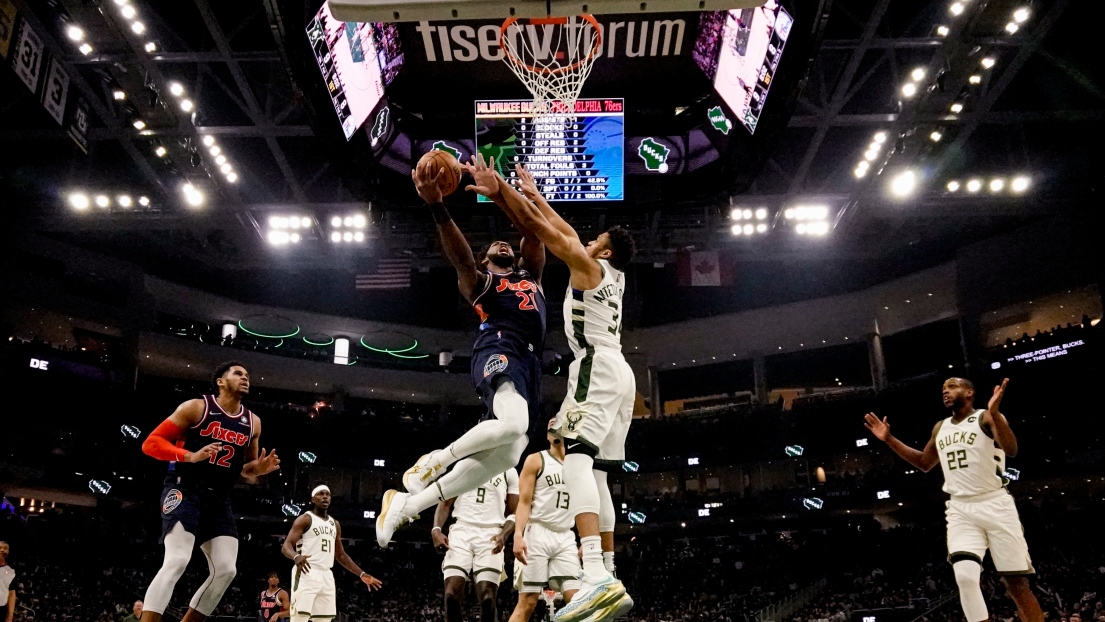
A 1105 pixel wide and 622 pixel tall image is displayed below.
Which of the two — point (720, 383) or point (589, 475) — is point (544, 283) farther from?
point (589, 475)

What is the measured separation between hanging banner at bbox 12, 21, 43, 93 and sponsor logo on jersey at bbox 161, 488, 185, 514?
28.4 ft

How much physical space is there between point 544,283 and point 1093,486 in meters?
18.2

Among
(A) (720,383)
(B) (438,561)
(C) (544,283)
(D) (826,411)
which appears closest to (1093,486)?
(D) (826,411)

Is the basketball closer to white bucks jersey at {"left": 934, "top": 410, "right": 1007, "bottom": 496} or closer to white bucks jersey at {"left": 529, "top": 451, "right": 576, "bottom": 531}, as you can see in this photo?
white bucks jersey at {"left": 529, "top": 451, "right": 576, "bottom": 531}

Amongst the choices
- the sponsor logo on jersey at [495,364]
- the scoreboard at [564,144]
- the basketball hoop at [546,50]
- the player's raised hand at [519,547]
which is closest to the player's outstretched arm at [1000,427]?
the player's raised hand at [519,547]

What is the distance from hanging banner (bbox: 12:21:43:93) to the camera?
1182 cm

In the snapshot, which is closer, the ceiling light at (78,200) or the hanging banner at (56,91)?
the hanging banner at (56,91)

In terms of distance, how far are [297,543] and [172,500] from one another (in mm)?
3674

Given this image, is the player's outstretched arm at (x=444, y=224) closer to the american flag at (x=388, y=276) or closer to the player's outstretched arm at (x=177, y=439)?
the player's outstretched arm at (x=177, y=439)

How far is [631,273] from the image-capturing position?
22312 mm

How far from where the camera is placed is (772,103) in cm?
1163

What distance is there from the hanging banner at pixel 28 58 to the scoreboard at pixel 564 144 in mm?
6516

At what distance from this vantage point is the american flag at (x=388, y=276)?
62.0 ft

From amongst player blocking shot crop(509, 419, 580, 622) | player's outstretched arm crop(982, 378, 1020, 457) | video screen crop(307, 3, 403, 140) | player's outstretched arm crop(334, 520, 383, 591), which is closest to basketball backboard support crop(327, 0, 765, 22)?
player blocking shot crop(509, 419, 580, 622)
